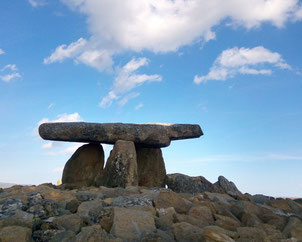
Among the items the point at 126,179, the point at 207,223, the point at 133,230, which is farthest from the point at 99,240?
the point at 126,179

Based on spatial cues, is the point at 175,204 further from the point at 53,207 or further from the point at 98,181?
the point at 98,181

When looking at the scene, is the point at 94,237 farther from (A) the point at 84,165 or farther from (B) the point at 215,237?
(A) the point at 84,165

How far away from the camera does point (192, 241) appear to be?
411 cm

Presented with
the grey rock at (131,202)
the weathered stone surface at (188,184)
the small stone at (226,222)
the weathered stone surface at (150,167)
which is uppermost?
the weathered stone surface at (150,167)

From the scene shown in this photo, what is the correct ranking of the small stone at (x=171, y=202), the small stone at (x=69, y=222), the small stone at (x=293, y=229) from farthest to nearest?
the small stone at (x=171, y=202) → the small stone at (x=293, y=229) → the small stone at (x=69, y=222)

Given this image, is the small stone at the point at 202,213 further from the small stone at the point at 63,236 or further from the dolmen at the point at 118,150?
the dolmen at the point at 118,150

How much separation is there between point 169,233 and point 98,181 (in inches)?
251

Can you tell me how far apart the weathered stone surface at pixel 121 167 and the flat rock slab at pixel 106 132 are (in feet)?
2.77

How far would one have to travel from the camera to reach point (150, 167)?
12.9 metres

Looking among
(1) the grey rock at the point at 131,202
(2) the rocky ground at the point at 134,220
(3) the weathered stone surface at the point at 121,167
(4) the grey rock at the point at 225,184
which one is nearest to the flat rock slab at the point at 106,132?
(3) the weathered stone surface at the point at 121,167

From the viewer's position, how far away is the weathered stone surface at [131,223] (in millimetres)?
4121

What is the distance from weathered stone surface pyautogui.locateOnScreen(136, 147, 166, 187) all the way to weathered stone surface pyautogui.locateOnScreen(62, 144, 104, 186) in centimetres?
139

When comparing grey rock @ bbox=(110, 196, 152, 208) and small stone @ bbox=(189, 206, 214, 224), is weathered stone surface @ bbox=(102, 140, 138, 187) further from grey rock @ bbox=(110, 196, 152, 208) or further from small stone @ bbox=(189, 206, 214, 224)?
small stone @ bbox=(189, 206, 214, 224)

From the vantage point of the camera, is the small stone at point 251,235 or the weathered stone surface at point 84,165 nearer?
the small stone at point 251,235
